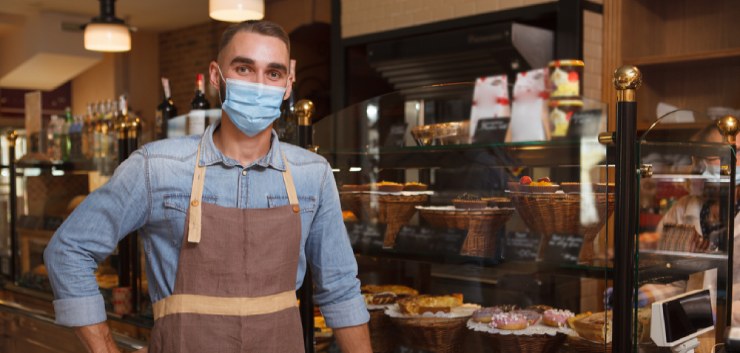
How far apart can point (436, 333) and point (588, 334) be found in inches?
16.8

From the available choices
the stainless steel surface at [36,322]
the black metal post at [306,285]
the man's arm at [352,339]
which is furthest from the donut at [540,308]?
the stainless steel surface at [36,322]

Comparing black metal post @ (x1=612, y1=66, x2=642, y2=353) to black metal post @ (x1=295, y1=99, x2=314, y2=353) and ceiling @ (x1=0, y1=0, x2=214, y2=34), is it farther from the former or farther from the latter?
ceiling @ (x1=0, y1=0, x2=214, y2=34)

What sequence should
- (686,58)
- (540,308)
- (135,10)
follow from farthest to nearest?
(135,10), (686,58), (540,308)

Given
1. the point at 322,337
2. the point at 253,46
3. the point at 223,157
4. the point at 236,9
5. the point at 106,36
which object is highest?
the point at 106,36

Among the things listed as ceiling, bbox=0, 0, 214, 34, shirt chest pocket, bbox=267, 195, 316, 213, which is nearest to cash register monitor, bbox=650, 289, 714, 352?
shirt chest pocket, bbox=267, 195, 316, 213

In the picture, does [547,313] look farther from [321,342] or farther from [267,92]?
[267,92]

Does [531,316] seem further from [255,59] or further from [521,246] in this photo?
[255,59]

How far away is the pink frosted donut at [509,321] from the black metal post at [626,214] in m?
0.37

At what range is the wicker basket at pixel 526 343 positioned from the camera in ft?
6.49

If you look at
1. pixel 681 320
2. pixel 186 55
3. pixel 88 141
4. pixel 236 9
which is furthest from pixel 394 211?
pixel 186 55

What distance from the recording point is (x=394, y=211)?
7.70ft

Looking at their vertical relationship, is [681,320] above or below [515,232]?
below

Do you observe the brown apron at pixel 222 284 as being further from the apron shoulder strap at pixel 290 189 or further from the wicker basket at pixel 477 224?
the wicker basket at pixel 477 224

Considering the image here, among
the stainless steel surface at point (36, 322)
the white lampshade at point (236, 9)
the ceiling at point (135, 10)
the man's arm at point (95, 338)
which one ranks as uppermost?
the ceiling at point (135, 10)
